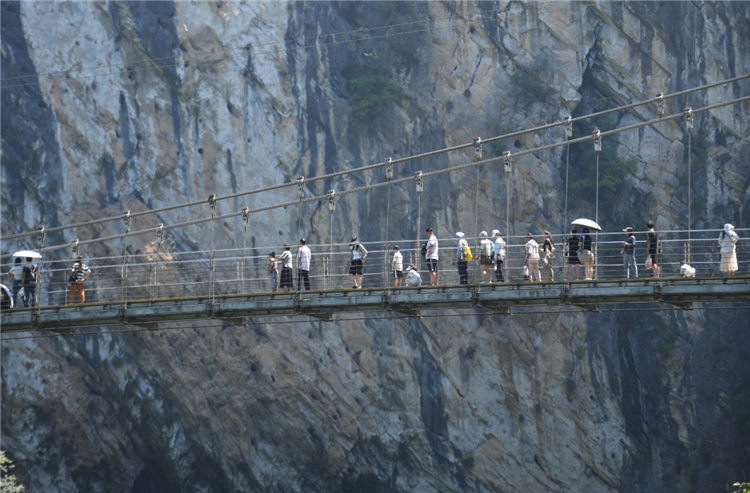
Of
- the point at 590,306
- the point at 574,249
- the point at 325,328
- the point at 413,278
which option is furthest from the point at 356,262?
the point at 325,328

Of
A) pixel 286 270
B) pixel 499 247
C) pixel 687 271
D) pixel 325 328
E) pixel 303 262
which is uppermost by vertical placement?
pixel 499 247

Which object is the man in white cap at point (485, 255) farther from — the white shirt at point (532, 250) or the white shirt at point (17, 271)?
the white shirt at point (17, 271)

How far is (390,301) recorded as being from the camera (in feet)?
56.9

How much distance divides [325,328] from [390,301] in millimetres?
9966

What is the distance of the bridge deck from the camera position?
54.0 ft

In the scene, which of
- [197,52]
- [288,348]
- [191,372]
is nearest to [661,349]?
[288,348]

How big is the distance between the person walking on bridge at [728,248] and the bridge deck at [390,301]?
60 cm

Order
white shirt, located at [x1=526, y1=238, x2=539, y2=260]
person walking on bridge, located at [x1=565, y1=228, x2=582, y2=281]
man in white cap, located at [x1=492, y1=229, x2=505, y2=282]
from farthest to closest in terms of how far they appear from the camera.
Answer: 1. white shirt, located at [x1=526, y1=238, x2=539, y2=260]
2. man in white cap, located at [x1=492, y1=229, x2=505, y2=282]
3. person walking on bridge, located at [x1=565, y1=228, x2=582, y2=281]

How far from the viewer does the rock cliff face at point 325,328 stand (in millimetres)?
26500

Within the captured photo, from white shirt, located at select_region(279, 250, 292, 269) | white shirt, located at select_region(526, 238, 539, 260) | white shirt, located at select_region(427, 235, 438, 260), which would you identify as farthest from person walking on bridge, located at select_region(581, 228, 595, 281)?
white shirt, located at select_region(279, 250, 292, 269)

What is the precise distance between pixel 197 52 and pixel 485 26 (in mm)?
8082

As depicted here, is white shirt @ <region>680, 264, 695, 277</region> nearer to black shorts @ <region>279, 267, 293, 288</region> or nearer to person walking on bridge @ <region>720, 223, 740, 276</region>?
person walking on bridge @ <region>720, 223, 740, 276</region>

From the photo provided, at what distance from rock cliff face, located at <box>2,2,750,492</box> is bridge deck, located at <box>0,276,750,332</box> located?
8.05 m

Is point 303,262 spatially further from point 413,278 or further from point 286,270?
point 413,278
